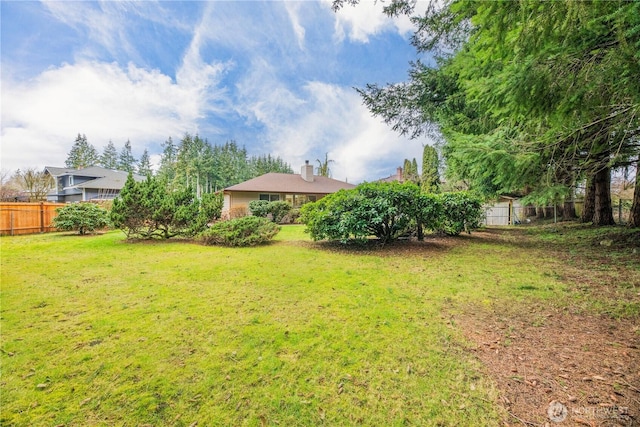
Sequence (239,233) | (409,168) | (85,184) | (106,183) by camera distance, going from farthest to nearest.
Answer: (409,168)
(106,183)
(85,184)
(239,233)

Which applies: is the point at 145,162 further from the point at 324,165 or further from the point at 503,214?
the point at 503,214

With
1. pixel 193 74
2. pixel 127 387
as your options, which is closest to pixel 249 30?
pixel 193 74

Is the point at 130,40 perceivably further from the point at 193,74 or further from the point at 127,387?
the point at 127,387

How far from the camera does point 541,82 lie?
341 cm

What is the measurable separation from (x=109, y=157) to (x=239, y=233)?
188 ft

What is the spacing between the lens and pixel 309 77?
53.3ft

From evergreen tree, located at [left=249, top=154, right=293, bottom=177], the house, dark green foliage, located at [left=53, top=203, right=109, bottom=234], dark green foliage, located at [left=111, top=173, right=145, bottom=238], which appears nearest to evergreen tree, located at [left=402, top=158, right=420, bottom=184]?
the house

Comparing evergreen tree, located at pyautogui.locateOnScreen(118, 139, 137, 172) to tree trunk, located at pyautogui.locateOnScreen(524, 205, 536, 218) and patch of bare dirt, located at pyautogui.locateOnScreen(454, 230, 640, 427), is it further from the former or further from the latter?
patch of bare dirt, located at pyautogui.locateOnScreen(454, 230, 640, 427)

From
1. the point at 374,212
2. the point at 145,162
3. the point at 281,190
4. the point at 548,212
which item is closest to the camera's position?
the point at 374,212

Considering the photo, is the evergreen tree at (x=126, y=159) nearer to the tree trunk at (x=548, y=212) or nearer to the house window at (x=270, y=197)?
the house window at (x=270, y=197)

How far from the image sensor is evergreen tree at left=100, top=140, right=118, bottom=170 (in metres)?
49.0

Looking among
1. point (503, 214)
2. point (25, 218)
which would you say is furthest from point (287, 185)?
point (503, 214)

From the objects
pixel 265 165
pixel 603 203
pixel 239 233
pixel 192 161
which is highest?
pixel 265 165

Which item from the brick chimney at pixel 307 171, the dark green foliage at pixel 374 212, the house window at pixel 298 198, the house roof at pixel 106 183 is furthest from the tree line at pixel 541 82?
the house roof at pixel 106 183
